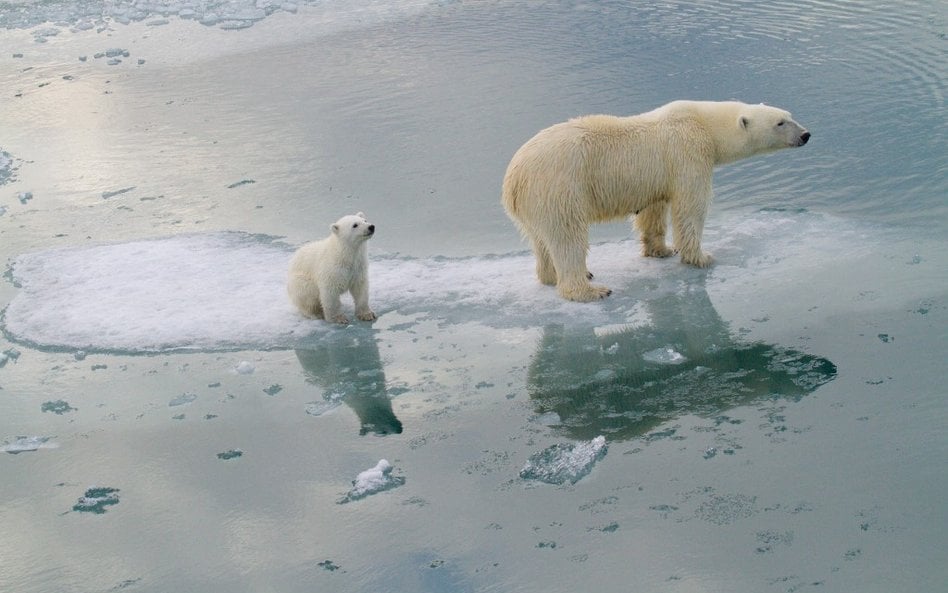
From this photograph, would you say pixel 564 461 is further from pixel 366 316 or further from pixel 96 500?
pixel 96 500

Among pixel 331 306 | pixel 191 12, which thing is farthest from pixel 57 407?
pixel 191 12

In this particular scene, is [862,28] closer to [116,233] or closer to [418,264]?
[418,264]

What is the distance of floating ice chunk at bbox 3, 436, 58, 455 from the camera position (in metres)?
5.93

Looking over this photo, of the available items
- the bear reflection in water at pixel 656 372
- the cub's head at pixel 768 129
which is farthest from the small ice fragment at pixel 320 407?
the cub's head at pixel 768 129

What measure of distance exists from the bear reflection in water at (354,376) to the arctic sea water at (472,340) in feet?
0.09

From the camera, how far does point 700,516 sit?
15.5ft

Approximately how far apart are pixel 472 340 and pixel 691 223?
1731 millimetres

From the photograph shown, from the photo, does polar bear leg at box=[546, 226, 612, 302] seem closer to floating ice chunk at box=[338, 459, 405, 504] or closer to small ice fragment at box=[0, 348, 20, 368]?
floating ice chunk at box=[338, 459, 405, 504]

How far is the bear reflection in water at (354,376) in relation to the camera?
5867 mm

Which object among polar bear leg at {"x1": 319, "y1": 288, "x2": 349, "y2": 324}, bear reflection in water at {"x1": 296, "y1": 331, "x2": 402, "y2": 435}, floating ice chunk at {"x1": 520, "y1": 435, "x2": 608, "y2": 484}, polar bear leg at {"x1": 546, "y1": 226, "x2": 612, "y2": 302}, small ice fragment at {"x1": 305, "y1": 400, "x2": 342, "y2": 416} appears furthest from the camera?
polar bear leg at {"x1": 546, "y1": 226, "x2": 612, "y2": 302}

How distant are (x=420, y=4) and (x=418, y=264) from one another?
6788 millimetres

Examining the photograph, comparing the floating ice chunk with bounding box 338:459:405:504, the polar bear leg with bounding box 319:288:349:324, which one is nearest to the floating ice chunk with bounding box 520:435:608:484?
the floating ice chunk with bounding box 338:459:405:504

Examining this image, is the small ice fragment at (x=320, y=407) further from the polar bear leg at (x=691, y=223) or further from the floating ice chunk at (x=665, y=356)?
the polar bear leg at (x=691, y=223)

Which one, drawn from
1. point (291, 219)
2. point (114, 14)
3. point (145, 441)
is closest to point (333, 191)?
point (291, 219)
